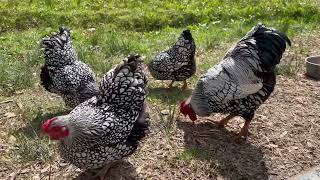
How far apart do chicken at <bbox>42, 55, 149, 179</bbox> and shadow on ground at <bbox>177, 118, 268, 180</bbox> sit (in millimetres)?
939

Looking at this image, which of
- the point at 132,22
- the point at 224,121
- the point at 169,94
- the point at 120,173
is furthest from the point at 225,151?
the point at 132,22

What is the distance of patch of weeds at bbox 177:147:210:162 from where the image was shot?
4613 mm

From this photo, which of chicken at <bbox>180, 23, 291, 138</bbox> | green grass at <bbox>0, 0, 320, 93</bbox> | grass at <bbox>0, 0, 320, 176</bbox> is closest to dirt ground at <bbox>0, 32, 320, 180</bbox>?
grass at <bbox>0, 0, 320, 176</bbox>

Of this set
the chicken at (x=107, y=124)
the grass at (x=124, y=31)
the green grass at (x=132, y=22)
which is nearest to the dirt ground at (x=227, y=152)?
the grass at (x=124, y=31)

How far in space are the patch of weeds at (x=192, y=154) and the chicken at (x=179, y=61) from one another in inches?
71.9

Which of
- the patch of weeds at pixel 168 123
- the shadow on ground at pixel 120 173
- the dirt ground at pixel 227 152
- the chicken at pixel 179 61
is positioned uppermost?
the chicken at pixel 179 61

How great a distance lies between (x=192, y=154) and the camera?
4.68 metres

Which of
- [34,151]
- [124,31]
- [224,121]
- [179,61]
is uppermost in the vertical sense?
[179,61]

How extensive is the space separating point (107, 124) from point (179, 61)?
260cm

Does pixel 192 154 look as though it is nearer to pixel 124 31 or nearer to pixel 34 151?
pixel 34 151

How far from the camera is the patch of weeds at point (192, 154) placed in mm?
4613

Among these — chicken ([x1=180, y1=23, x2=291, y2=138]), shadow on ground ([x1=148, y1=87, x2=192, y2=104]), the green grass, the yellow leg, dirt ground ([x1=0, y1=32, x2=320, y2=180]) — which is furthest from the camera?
the green grass

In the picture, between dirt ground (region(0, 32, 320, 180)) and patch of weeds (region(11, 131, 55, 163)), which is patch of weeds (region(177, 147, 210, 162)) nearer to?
dirt ground (region(0, 32, 320, 180))

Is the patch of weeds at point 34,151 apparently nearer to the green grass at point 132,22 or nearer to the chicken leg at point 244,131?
the chicken leg at point 244,131
